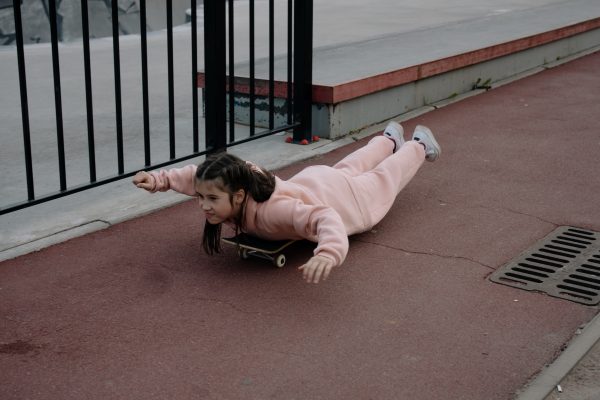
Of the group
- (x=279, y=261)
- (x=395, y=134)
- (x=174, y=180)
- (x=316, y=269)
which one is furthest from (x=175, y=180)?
(x=395, y=134)

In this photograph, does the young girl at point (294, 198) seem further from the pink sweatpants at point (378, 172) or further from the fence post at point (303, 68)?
the fence post at point (303, 68)

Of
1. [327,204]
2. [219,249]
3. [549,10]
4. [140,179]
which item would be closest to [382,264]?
[327,204]

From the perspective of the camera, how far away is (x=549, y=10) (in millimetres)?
12266

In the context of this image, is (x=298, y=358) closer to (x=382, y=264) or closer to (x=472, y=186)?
(x=382, y=264)

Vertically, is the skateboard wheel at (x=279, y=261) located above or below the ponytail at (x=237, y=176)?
below

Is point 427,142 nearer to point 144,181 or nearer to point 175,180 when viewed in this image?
point 175,180

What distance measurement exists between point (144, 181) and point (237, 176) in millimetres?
548

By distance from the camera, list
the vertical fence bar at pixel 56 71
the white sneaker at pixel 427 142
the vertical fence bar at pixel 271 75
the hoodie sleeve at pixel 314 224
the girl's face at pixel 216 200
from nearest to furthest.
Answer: the hoodie sleeve at pixel 314 224
the girl's face at pixel 216 200
the vertical fence bar at pixel 56 71
the white sneaker at pixel 427 142
the vertical fence bar at pixel 271 75

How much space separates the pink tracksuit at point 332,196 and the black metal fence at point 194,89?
0.68 metres

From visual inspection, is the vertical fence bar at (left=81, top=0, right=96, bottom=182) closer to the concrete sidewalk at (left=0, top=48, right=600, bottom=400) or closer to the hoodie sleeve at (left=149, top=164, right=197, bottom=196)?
the concrete sidewalk at (left=0, top=48, right=600, bottom=400)

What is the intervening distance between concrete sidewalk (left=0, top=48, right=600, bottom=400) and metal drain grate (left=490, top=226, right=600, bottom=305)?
0.07 meters

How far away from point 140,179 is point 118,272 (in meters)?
0.47

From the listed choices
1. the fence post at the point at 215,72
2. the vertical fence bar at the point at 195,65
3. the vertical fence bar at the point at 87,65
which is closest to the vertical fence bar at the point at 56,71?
the vertical fence bar at the point at 87,65

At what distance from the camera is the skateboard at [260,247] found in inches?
173
